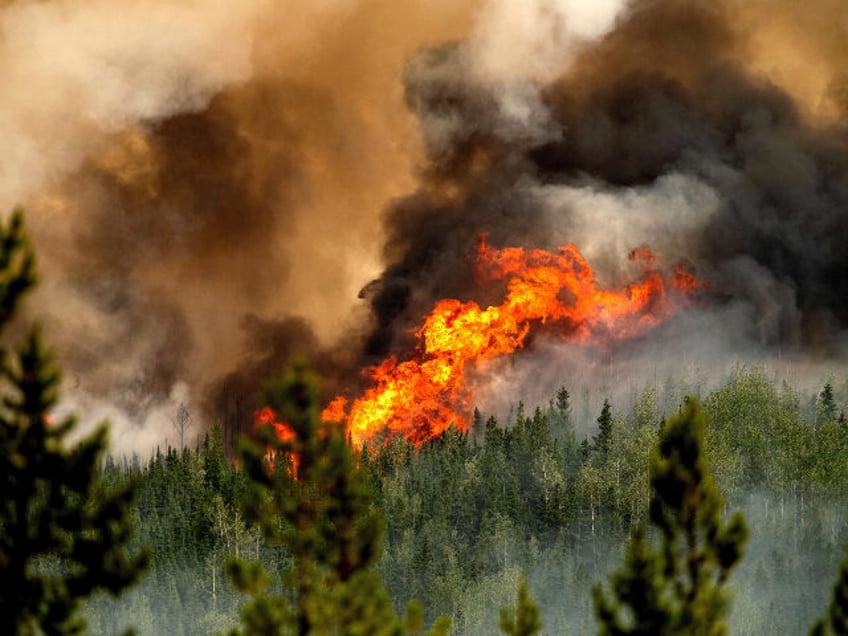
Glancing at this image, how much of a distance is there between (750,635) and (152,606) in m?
99.8

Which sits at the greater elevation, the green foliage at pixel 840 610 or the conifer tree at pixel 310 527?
the conifer tree at pixel 310 527

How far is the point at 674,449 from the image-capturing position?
154 feet

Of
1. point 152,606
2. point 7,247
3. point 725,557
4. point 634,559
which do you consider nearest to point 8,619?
point 7,247

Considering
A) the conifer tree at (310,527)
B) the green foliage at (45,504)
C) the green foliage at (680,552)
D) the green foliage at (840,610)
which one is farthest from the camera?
the green foliage at (840,610)

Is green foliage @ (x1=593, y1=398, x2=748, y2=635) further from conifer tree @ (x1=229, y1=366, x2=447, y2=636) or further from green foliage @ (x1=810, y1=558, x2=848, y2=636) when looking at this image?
conifer tree @ (x1=229, y1=366, x2=447, y2=636)

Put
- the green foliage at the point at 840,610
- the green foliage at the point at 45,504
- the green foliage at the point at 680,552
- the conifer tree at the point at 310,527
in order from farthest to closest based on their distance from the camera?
1. the green foliage at the point at 840,610
2. the green foliage at the point at 680,552
3. the conifer tree at the point at 310,527
4. the green foliage at the point at 45,504

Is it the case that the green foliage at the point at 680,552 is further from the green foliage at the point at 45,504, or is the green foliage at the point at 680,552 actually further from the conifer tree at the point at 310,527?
the green foliage at the point at 45,504

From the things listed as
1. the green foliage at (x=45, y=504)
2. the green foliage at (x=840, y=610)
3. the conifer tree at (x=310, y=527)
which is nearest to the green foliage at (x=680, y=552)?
the green foliage at (x=840, y=610)

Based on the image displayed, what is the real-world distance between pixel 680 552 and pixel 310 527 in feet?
55.4

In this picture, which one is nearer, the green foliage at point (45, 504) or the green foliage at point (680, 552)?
the green foliage at point (45, 504)

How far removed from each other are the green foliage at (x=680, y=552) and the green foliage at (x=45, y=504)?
72.5ft

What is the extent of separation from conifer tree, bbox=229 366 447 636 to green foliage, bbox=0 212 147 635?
A: 561cm

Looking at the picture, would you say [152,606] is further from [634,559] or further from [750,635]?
[634,559]

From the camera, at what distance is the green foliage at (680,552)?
46.4 metres
